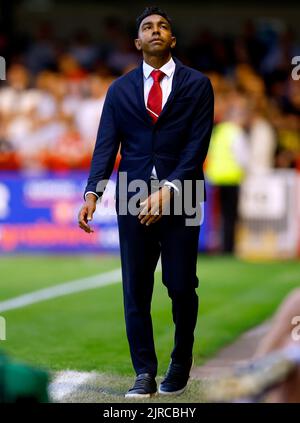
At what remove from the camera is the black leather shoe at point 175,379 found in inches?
318

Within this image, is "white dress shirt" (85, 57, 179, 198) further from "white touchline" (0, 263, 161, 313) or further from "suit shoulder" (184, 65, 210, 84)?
"white touchline" (0, 263, 161, 313)

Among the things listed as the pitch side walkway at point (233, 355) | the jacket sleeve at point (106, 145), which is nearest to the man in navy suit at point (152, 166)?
the jacket sleeve at point (106, 145)

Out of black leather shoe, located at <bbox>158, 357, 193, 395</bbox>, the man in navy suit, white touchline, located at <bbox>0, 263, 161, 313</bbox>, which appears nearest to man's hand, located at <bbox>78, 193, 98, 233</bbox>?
the man in navy suit

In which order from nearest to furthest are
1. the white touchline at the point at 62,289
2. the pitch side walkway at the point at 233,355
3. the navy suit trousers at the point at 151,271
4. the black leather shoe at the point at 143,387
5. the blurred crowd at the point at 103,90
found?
1. the black leather shoe at the point at 143,387
2. the navy suit trousers at the point at 151,271
3. the pitch side walkway at the point at 233,355
4. the white touchline at the point at 62,289
5. the blurred crowd at the point at 103,90

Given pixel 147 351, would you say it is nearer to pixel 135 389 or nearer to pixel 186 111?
pixel 135 389

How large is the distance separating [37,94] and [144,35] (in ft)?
45.9

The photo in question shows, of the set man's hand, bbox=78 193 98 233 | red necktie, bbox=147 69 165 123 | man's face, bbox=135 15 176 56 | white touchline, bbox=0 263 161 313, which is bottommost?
white touchline, bbox=0 263 161 313

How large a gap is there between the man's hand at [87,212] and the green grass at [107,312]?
1.56 meters

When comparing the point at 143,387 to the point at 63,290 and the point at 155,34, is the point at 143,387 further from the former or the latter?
the point at 63,290

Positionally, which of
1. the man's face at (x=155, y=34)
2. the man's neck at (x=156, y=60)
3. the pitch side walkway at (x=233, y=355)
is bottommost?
the pitch side walkway at (x=233, y=355)

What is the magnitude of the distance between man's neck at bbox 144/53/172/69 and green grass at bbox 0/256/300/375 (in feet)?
7.71

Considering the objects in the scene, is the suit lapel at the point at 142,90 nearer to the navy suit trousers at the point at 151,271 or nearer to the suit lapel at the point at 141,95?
the suit lapel at the point at 141,95

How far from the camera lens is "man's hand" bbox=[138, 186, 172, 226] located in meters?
7.75

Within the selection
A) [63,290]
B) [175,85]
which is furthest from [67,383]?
[63,290]
